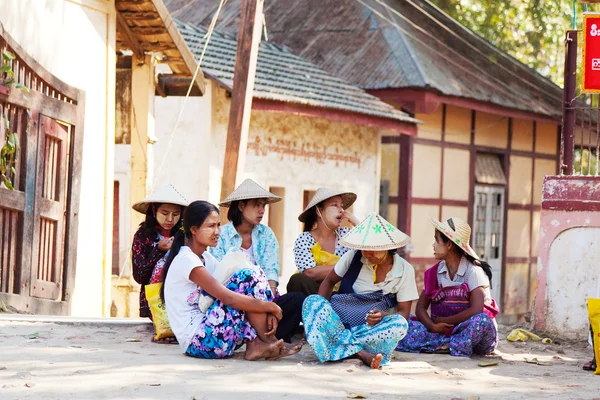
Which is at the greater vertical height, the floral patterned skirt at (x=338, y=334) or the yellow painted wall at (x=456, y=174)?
the yellow painted wall at (x=456, y=174)

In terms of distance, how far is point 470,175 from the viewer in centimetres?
1920

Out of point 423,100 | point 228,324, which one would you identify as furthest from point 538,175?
point 228,324

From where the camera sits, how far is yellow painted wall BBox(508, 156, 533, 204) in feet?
66.9

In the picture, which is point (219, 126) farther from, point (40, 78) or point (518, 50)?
point (518, 50)

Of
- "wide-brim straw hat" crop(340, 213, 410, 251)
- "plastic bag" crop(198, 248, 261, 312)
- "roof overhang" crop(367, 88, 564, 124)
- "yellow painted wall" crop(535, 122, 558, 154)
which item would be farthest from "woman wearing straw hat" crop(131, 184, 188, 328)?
"yellow painted wall" crop(535, 122, 558, 154)

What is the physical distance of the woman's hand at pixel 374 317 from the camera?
21.9 feet

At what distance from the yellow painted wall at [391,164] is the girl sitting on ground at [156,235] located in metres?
10.5

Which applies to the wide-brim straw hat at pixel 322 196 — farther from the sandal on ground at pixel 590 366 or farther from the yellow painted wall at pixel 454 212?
the yellow painted wall at pixel 454 212

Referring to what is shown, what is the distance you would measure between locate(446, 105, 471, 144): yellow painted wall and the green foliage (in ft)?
20.3

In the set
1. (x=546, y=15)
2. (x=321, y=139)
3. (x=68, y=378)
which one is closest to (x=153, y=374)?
(x=68, y=378)

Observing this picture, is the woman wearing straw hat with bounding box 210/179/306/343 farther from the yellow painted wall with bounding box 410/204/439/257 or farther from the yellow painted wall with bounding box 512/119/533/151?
the yellow painted wall with bounding box 512/119/533/151

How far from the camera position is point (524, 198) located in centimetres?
2088

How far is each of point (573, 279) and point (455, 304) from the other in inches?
102

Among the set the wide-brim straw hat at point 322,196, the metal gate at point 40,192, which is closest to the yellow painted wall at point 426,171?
the metal gate at point 40,192
